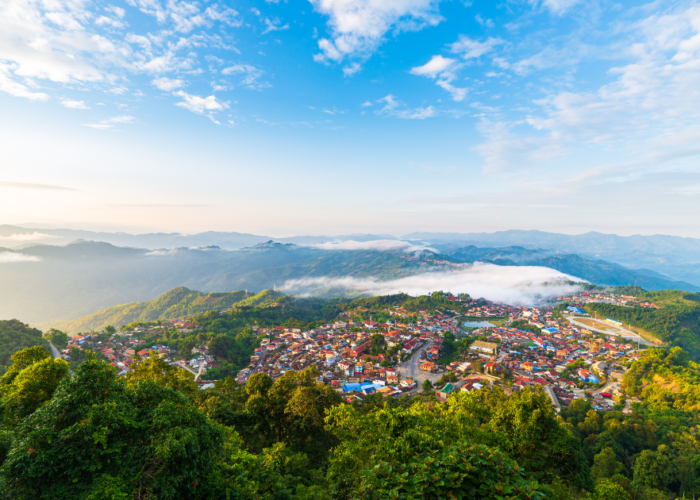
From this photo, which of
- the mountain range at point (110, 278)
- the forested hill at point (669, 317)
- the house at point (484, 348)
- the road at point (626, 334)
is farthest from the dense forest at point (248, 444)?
the mountain range at point (110, 278)

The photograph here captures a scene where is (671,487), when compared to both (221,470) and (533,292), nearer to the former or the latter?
(221,470)

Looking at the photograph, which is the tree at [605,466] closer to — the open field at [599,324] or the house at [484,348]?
the house at [484,348]

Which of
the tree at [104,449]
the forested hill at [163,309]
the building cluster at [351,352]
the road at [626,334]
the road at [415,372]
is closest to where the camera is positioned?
the tree at [104,449]

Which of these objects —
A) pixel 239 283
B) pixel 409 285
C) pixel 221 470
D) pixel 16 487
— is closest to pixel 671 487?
pixel 221 470

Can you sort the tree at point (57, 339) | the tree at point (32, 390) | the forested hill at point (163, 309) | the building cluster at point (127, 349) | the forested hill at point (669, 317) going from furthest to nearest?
the forested hill at point (163, 309)
the forested hill at point (669, 317)
the tree at point (57, 339)
the building cluster at point (127, 349)
the tree at point (32, 390)

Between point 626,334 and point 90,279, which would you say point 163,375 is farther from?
point 90,279

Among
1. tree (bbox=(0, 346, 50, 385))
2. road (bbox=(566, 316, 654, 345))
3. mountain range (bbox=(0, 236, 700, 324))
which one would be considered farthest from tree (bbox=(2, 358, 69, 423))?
mountain range (bbox=(0, 236, 700, 324))
